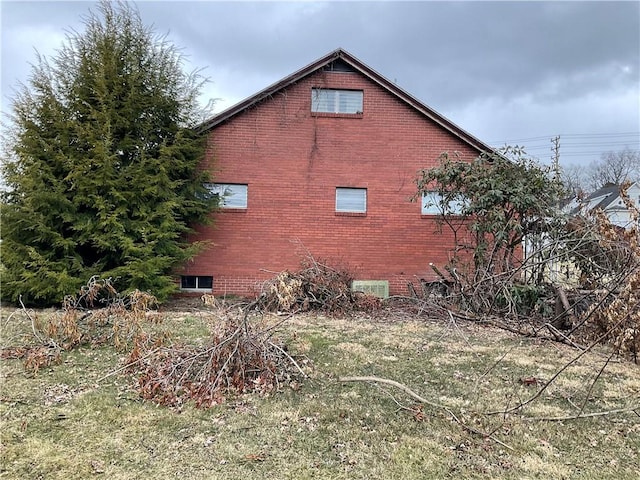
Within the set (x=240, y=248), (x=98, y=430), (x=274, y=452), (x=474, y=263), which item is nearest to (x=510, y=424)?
(x=274, y=452)

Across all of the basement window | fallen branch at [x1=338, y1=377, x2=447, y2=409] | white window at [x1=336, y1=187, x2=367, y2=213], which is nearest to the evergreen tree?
the basement window

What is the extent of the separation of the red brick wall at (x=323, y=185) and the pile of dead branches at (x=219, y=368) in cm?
658

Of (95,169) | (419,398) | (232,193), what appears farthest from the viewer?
(232,193)

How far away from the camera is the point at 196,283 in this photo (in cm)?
1149

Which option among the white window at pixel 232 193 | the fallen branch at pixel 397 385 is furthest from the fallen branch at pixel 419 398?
the white window at pixel 232 193

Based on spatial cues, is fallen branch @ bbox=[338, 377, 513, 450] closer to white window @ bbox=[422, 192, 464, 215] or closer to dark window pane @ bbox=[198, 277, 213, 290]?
white window @ bbox=[422, 192, 464, 215]

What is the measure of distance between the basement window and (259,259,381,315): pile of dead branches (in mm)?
3158

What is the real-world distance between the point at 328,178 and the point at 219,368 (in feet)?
25.8

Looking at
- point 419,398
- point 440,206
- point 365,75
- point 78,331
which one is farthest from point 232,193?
point 419,398

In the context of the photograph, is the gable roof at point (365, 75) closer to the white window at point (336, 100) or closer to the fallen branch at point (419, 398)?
the white window at point (336, 100)

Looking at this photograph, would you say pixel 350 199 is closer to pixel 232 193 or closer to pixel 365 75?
pixel 232 193

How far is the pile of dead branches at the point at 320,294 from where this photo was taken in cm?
882

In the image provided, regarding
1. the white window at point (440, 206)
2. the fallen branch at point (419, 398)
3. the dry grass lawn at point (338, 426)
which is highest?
the white window at point (440, 206)

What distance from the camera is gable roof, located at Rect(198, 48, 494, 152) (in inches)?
451
